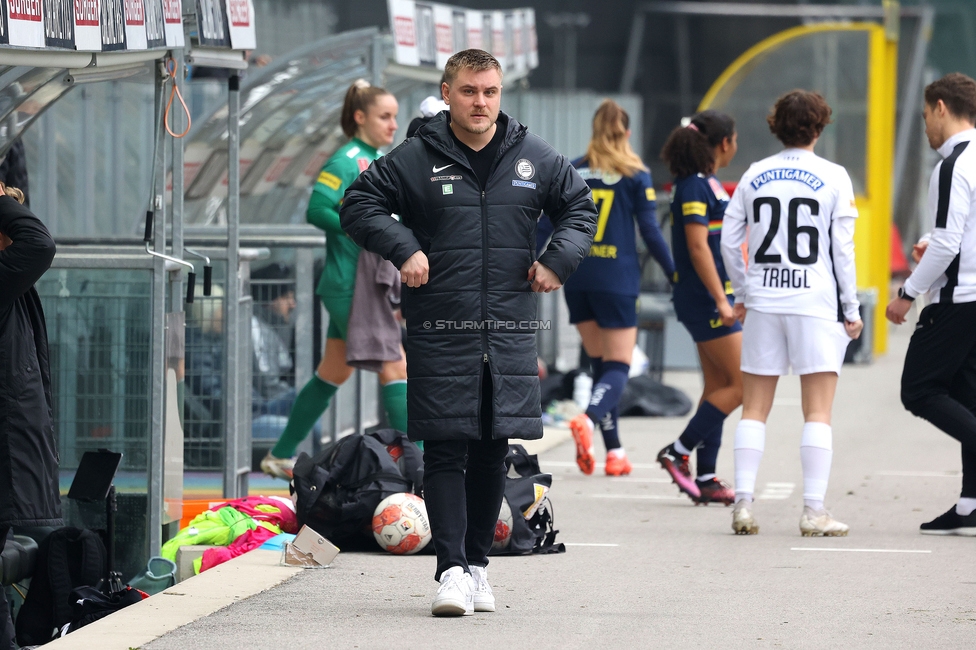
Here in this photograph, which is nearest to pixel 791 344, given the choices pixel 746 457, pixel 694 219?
pixel 746 457

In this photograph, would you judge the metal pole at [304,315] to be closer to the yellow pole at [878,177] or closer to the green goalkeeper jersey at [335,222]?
the green goalkeeper jersey at [335,222]

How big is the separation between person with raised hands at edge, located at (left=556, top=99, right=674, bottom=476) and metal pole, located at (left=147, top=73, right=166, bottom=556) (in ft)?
9.76

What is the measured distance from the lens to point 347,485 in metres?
6.65

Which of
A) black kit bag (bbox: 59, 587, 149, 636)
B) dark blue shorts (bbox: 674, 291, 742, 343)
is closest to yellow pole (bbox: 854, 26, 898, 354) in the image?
dark blue shorts (bbox: 674, 291, 742, 343)

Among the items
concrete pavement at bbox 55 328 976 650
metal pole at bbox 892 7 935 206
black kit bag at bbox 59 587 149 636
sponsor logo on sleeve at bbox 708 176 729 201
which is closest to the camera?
concrete pavement at bbox 55 328 976 650

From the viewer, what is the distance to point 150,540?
21.9 ft

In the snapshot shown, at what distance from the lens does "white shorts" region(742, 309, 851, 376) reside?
7.02 m

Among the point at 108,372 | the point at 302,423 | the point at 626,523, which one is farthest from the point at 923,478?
the point at 108,372

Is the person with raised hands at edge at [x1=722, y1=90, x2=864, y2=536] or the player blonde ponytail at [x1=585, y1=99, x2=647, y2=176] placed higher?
the player blonde ponytail at [x1=585, y1=99, x2=647, y2=176]

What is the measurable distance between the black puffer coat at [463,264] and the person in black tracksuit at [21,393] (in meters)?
0.99

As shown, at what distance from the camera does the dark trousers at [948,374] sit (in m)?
7.27

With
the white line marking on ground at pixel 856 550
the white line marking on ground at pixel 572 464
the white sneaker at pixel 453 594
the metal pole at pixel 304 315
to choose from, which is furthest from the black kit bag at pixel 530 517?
the white line marking on ground at pixel 572 464

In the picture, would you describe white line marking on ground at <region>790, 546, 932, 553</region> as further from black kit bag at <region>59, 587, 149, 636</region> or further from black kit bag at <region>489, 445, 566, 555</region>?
black kit bag at <region>59, 587, 149, 636</region>

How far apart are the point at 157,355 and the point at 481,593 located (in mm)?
1968
